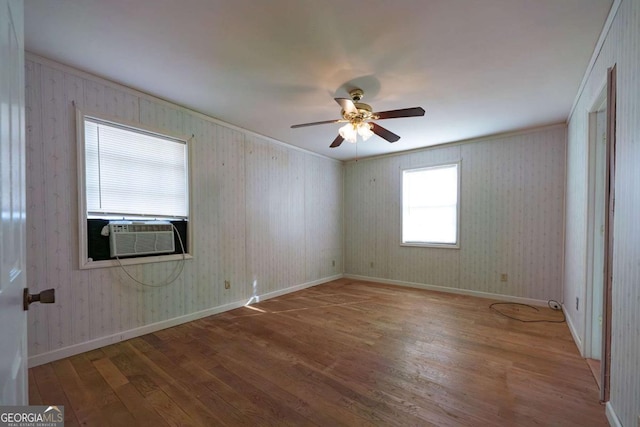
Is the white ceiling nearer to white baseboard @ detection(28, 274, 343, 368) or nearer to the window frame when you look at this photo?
the window frame

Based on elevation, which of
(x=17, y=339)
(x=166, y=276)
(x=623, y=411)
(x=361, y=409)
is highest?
(x=17, y=339)

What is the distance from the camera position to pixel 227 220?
3.81 meters

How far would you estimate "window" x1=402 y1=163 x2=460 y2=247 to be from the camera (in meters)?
4.77

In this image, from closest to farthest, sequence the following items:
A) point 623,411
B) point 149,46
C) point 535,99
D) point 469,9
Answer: point 623,411, point 469,9, point 149,46, point 535,99

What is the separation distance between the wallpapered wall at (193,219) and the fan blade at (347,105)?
2.01 m

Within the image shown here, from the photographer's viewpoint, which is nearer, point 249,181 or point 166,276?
point 166,276

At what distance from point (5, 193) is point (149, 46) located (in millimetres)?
2008

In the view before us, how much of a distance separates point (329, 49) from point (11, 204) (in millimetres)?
2133

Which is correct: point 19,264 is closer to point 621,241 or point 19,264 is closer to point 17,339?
point 17,339

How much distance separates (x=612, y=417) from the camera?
5.36 ft

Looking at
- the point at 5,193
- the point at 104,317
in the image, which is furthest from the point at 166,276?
the point at 5,193

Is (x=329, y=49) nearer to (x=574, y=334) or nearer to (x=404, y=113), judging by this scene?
(x=404, y=113)

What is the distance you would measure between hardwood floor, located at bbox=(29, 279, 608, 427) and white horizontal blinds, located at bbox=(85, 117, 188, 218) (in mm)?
1405

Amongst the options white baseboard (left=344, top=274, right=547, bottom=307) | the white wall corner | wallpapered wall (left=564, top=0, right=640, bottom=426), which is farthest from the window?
the white wall corner
